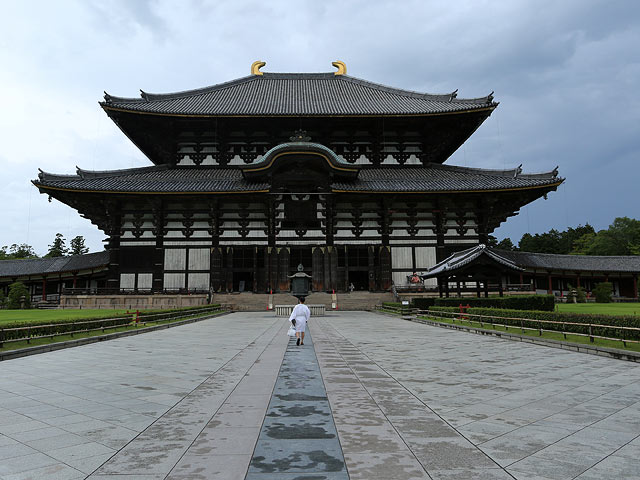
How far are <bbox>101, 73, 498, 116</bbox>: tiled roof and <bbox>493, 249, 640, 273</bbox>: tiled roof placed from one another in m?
15.2

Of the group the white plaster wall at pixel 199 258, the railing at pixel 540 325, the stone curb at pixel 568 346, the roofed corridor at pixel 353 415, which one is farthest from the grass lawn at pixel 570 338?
the white plaster wall at pixel 199 258

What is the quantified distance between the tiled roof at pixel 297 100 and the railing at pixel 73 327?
1950 cm

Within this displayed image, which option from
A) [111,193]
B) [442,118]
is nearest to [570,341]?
[442,118]

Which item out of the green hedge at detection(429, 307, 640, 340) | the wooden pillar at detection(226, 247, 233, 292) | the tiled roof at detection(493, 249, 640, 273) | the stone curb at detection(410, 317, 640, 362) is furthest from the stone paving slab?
the tiled roof at detection(493, 249, 640, 273)

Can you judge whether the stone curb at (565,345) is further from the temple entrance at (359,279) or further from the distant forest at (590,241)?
the distant forest at (590,241)

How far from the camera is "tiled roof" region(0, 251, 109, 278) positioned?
3750 cm

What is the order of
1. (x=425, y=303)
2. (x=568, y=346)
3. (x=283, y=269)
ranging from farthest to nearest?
(x=283, y=269)
(x=425, y=303)
(x=568, y=346)

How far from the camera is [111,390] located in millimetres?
6602

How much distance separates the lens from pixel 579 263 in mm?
41250

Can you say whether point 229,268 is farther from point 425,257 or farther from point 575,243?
point 575,243

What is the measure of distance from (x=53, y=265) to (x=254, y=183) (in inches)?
869

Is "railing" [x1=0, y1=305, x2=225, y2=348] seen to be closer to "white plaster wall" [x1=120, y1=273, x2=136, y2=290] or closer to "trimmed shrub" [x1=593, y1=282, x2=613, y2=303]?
"white plaster wall" [x1=120, y1=273, x2=136, y2=290]

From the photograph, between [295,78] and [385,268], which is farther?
[295,78]

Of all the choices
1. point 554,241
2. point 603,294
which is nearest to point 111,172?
point 603,294
